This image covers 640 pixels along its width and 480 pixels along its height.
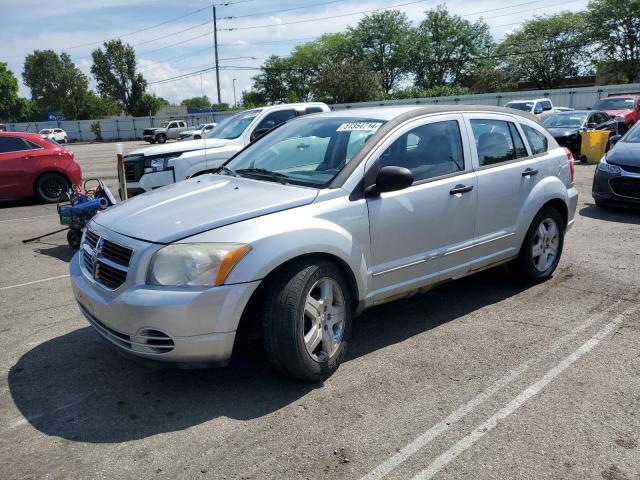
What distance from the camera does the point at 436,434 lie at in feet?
10.2

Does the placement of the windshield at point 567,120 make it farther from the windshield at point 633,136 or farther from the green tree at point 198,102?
the green tree at point 198,102

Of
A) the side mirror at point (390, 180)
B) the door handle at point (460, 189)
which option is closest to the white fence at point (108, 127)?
the door handle at point (460, 189)

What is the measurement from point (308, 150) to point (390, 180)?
3.10 feet

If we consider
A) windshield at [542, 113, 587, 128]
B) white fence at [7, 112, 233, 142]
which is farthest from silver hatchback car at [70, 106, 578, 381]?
white fence at [7, 112, 233, 142]

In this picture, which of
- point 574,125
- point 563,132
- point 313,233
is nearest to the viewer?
point 313,233

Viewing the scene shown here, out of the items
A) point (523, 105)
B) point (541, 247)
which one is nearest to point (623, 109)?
point (523, 105)

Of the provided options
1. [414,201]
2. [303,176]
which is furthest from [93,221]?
[414,201]

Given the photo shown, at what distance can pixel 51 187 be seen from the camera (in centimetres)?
1251

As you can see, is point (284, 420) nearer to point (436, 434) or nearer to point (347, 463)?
point (347, 463)

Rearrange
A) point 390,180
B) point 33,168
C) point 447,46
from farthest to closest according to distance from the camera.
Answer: point 447,46 → point 33,168 → point 390,180

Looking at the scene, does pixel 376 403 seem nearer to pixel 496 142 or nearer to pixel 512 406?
pixel 512 406

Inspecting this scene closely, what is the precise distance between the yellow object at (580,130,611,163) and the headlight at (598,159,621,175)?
8006 millimetres

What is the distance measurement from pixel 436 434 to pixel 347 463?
55cm

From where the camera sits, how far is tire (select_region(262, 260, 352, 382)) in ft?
11.2
